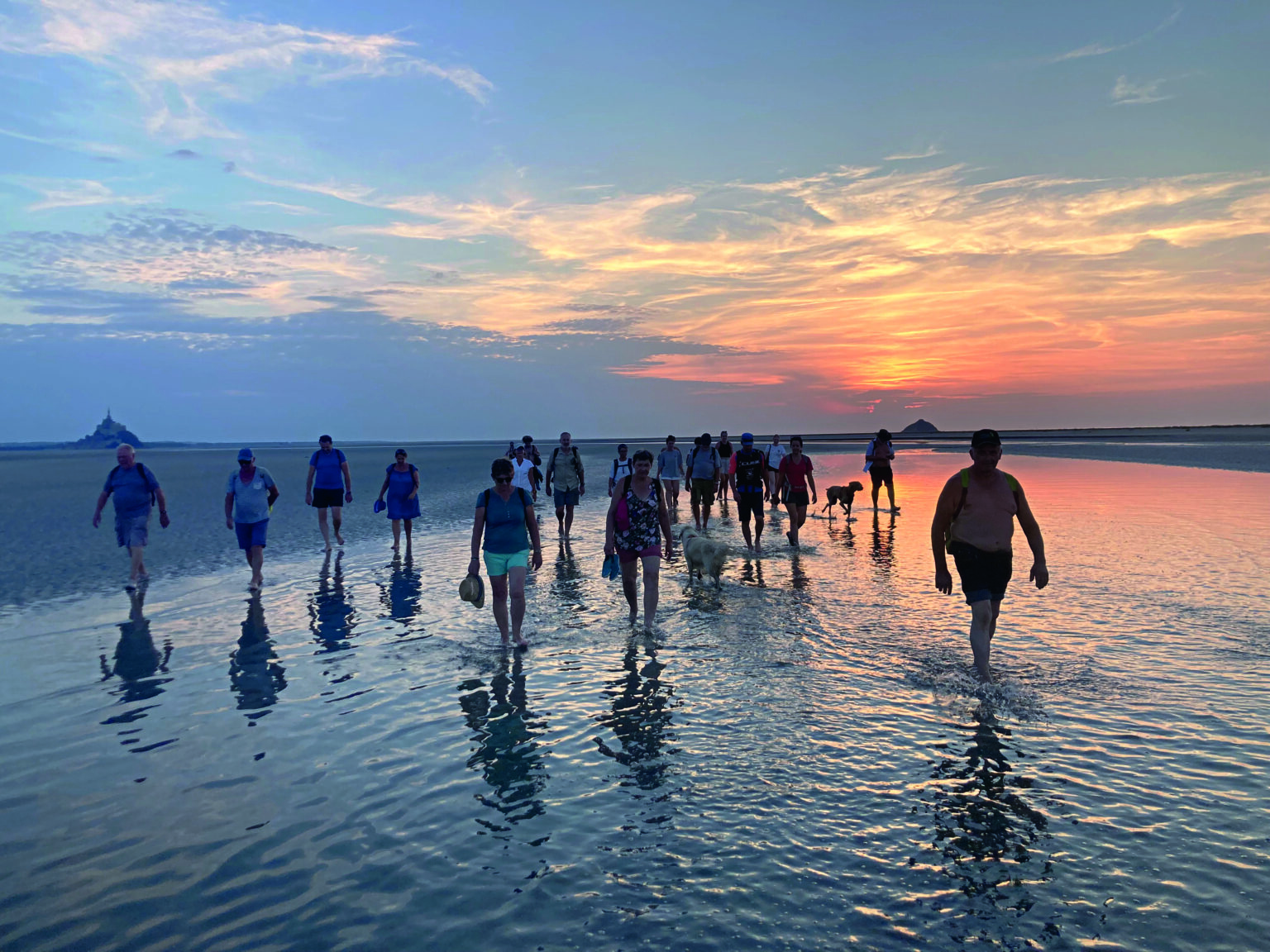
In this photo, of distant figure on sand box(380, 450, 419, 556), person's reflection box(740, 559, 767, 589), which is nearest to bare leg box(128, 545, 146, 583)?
distant figure on sand box(380, 450, 419, 556)

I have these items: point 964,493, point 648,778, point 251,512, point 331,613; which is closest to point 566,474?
point 251,512

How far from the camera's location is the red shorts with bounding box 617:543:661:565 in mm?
9578

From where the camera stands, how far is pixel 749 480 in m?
15.0

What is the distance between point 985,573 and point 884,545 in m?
9.07

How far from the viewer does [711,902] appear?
3.97 meters

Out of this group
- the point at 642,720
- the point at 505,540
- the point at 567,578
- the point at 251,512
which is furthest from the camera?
the point at 567,578

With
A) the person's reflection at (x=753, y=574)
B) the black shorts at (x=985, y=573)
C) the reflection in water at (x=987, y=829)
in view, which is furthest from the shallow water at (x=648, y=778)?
the person's reflection at (x=753, y=574)

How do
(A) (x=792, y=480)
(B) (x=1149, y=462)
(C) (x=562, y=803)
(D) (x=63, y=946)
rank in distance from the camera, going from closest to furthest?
(D) (x=63, y=946) → (C) (x=562, y=803) → (A) (x=792, y=480) → (B) (x=1149, y=462)

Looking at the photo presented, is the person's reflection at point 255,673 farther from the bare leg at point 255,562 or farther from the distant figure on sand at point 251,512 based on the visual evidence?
the distant figure on sand at point 251,512

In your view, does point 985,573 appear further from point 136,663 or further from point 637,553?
point 136,663

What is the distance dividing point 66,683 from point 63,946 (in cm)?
512

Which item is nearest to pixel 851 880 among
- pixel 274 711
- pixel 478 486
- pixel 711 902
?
pixel 711 902

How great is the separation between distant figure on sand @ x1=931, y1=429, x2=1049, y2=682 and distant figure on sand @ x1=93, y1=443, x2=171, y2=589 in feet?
39.9

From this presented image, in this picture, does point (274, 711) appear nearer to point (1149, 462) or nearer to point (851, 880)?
point (851, 880)
